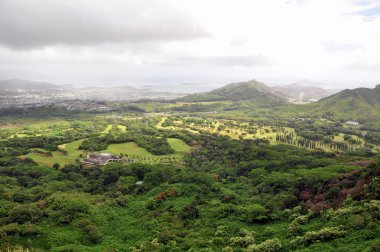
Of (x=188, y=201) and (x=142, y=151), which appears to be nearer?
(x=188, y=201)

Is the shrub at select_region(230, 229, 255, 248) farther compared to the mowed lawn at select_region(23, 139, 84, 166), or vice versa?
the mowed lawn at select_region(23, 139, 84, 166)

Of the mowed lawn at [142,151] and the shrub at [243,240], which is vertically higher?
the shrub at [243,240]

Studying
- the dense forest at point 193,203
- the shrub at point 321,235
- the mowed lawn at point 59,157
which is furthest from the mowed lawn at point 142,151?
the shrub at point 321,235

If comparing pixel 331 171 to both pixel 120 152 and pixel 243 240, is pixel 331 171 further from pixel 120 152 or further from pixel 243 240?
pixel 120 152


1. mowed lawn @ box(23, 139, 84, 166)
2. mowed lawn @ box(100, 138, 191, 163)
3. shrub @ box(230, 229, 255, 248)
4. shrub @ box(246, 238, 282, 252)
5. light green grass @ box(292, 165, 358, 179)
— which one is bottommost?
mowed lawn @ box(23, 139, 84, 166)

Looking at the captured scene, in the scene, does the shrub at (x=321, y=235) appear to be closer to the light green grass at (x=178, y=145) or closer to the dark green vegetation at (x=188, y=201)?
the dark green vegetation at (x=188, y=201)

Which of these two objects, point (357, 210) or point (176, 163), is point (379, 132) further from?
point (357, 210)

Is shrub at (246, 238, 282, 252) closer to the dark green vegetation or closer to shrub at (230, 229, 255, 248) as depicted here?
the dark green vegetation

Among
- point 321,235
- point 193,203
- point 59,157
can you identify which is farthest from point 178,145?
point 321,235

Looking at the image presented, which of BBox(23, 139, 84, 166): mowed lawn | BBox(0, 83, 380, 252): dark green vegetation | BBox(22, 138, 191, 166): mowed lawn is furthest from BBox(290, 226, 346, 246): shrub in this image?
BBox(23, 139, 84, 166): mowed lawn

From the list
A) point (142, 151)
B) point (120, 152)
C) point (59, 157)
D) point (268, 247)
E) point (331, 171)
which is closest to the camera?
point (268, 247)

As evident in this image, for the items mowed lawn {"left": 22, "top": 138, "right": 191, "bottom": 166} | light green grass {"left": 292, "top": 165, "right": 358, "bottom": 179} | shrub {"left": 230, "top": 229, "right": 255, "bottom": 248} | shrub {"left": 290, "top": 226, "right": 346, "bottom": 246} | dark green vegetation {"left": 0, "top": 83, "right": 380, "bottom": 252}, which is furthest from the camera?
mowed lawn {"left": 22, "top": 138, "right": 191, "bottom": 166}

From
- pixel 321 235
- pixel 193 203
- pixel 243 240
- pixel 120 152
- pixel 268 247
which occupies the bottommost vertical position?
pixel 193 203
